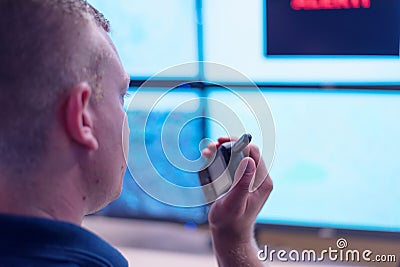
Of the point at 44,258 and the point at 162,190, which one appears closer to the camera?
the point at 44,258

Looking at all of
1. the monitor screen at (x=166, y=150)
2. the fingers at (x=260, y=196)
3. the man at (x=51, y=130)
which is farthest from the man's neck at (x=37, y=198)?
the fingers at (x=260, y=196)

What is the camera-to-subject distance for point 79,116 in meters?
0.78

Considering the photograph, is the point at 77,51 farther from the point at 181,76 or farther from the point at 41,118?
the point at 181,76

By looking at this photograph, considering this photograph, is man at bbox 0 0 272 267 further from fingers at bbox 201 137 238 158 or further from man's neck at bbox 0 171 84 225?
fingers at bbox 201 137 238 158

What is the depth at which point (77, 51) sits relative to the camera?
0.80 metres

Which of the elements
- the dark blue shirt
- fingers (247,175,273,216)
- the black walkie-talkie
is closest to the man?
the dark blue shirt

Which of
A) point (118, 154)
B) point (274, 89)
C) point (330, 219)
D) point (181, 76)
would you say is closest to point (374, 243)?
point (330, 219)

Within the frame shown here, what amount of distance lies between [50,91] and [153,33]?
629 millimetres

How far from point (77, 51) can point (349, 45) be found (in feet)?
2.17

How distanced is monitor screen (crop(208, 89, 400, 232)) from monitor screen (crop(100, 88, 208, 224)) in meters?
0.05

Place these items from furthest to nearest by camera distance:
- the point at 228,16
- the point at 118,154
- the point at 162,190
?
the point at 228,16 < the point at 162,190 < the point at 118,154

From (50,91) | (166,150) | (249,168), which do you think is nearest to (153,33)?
(166,150)

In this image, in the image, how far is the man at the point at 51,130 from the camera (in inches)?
30.0

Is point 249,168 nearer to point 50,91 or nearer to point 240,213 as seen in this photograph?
→ point 240,213
